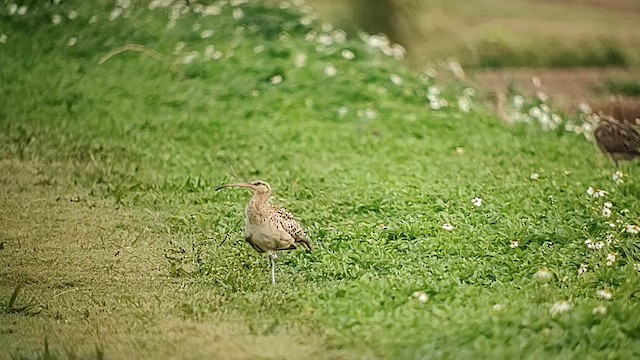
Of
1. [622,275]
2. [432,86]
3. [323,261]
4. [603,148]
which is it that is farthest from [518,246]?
[432,86]

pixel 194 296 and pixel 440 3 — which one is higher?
pixel 194 296

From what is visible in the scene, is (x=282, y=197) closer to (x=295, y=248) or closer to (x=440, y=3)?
(x=295, y=248)

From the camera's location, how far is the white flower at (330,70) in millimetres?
9930

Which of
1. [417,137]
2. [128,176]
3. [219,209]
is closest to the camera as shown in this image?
[219,209]

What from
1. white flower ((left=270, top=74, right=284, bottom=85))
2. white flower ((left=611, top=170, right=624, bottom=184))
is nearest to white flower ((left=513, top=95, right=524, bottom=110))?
white flower ((left=270, top=74, right=284, bottom=85))

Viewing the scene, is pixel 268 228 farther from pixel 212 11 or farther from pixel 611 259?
pixel 212 11

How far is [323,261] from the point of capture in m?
6.31

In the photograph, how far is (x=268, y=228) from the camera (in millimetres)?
6008

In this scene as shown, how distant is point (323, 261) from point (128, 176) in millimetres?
2185

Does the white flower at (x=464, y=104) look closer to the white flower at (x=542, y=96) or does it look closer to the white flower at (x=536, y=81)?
the white flower at (x=542, y=96)

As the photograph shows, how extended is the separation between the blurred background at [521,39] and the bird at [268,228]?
17.4ft

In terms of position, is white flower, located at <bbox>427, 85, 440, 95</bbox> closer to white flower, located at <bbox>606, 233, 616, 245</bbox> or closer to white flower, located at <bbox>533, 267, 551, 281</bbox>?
white flower, located at <bbox>606, 233, 616, 245</bbox>

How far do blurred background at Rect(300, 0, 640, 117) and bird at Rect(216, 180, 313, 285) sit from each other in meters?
5.32

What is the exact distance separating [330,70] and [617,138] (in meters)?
2.83
